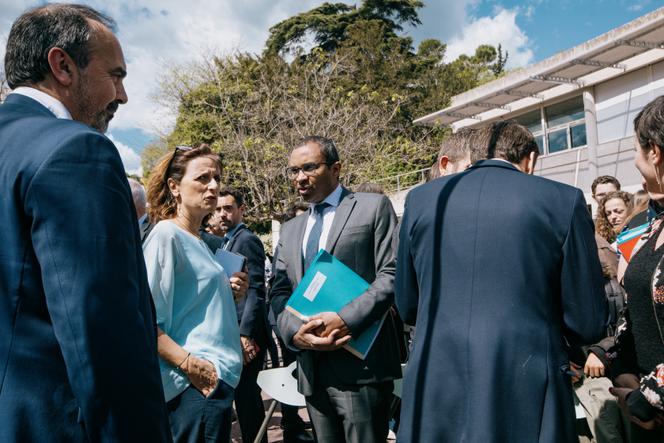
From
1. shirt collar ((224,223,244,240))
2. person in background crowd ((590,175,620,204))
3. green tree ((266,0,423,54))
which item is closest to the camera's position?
shirt collar ((224,223,244,240))

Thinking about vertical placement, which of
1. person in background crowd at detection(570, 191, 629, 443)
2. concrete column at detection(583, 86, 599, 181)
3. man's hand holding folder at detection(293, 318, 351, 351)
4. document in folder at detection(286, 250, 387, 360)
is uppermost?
concrete column at detection(583, 86, 599, 181)

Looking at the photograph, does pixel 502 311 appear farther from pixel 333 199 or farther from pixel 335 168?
pixel 335 168

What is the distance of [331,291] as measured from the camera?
10.3 ft

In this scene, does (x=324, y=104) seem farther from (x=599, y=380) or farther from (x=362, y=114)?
(x=599, y=380)

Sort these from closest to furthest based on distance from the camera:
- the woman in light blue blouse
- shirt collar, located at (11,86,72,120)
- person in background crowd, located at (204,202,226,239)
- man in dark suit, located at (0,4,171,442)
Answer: man in dark suit, located at (0,4,171,442) → shirt collar, located at (11,86,72,120) → the woman in light blue blouse → person in background crowd, located at (204,202,226,239)

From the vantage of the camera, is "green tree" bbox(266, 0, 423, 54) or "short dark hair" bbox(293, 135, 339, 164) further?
"green tree" bbox(266, 0, 423, 54)

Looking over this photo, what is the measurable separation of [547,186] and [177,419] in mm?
1855

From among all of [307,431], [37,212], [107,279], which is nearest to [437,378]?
[107,279]

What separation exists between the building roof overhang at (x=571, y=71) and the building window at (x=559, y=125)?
55cm

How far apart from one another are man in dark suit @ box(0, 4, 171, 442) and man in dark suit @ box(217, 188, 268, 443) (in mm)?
3148

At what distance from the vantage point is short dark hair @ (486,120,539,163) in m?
2.54

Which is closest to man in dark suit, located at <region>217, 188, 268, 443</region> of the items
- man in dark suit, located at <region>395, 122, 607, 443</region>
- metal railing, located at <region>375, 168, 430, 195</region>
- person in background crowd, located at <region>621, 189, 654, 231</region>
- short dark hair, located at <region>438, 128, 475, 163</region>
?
short dark hair, located at <region>438, 128, 475, 163</region>

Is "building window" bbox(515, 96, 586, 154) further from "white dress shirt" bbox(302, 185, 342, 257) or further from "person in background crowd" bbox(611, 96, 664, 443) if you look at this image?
"person in background crowd" bbox(611, 96, 664, 443)

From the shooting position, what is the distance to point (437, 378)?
7.59 feet
